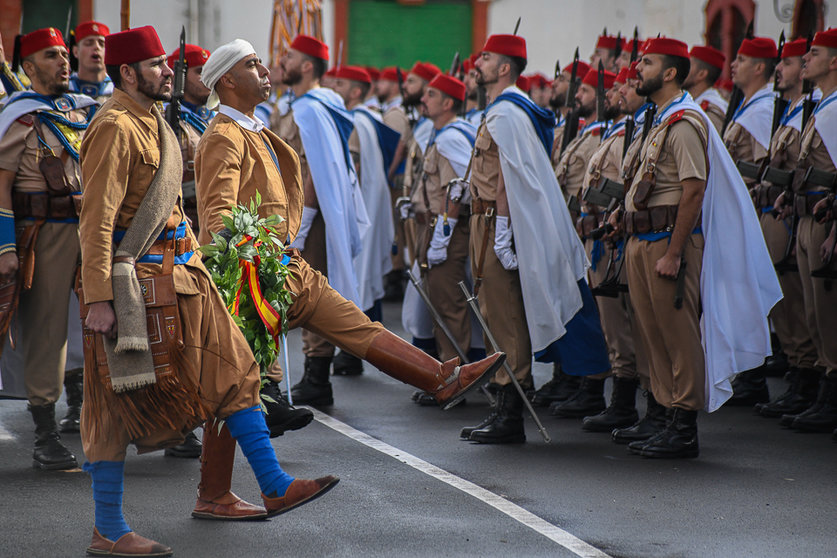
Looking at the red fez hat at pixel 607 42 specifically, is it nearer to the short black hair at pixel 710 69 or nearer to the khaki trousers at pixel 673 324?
the short black hair at pixel 710 69

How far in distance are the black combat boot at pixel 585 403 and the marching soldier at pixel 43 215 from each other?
9.90 feet

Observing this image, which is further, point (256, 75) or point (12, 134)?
point (12, 134)

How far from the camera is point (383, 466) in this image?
5.95 m

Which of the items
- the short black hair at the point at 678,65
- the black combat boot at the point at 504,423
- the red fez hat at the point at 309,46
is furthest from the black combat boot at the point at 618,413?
the red fez hat at the point at 309,46

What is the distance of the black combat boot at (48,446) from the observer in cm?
589

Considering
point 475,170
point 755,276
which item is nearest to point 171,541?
point 475,170

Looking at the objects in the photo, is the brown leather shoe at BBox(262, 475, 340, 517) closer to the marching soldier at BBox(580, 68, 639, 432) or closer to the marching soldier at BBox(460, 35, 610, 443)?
the marching soldier at BBox(460, 35, 610, 443)

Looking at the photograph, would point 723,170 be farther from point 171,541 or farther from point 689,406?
point 171,541

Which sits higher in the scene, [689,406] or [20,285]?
[20,285]

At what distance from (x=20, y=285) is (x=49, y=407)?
65 cm

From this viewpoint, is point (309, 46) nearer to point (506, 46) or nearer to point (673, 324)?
point (506, 46)

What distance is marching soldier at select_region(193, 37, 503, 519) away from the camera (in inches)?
194

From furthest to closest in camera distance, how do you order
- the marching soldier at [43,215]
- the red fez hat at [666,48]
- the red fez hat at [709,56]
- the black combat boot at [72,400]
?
the red fez hat at [709,56] → the black combat boot at [72,400] → the red fez hat at [666,48] → the marching soldier at [43,215]

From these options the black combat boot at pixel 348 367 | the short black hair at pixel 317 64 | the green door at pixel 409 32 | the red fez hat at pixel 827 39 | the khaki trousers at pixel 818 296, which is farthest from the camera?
the green door at pixel 409 32
